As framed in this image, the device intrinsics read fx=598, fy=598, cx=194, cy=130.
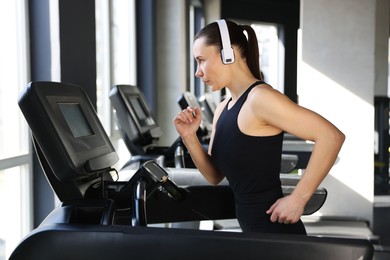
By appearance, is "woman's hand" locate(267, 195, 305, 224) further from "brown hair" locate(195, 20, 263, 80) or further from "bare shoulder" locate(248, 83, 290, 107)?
"brown hair" locate(195, 20, 263, 80)

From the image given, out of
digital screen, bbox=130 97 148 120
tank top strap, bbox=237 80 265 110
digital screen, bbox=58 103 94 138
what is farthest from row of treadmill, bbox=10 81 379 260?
digital screen, bbox=130 97 148 120

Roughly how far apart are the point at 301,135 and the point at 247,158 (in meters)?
0.15

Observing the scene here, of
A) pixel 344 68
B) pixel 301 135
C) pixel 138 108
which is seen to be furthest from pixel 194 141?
pixel 344 68

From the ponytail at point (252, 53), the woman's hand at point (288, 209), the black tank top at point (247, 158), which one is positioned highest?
the ponytail at point (252, 53)

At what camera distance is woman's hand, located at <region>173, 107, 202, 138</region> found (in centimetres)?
168

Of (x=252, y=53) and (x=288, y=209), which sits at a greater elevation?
(x=252, y=53)

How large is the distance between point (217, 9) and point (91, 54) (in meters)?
7.67

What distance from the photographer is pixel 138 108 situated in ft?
9.07

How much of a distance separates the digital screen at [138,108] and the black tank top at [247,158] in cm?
109

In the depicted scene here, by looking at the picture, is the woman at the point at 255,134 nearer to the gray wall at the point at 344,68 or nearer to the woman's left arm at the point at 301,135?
the woman's left arm at the point at 301,135

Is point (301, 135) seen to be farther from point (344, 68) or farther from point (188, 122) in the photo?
point (344, 68)

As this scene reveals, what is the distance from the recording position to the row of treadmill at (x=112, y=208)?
117 cm

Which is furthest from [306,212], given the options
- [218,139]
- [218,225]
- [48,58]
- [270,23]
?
[270,23]

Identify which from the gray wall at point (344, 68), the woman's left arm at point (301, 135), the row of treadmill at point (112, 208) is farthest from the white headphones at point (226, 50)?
the gray wall at point (344, 68)
